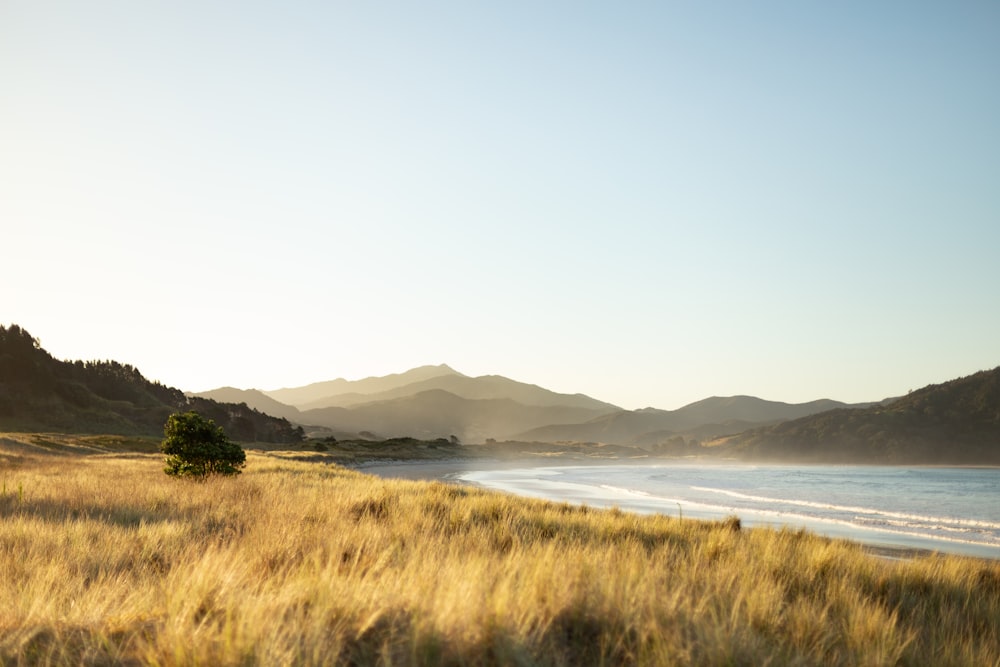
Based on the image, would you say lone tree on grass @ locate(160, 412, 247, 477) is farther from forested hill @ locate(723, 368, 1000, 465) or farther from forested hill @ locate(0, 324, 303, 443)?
forested hill @ locate(723, 368, 1000, 465)

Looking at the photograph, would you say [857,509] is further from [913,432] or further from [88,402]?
[913,432]

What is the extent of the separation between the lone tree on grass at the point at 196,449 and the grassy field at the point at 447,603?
38.2 feet

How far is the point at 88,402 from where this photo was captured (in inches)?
3423

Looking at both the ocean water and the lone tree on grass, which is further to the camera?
the lone tree on grass

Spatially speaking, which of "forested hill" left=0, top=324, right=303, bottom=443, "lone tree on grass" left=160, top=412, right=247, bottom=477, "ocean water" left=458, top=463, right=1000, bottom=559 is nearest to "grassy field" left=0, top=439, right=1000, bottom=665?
"ocean water" left=458, top=463, right=1000, bottom=559

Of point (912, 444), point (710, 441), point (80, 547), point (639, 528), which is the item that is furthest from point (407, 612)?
point (710, 441)

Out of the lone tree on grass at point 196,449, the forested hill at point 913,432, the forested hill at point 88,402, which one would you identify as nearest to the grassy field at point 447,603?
the lone tree on grass at point 196,449

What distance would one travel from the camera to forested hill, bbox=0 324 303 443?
79312 millimetres

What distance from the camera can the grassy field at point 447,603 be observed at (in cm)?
390

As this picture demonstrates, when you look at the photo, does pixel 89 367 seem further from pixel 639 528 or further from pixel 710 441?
pixel 710 441

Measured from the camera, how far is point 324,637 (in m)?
3.82

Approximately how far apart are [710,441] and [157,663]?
15917cm

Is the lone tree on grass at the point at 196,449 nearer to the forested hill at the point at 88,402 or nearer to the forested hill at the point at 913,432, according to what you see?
the forested hill at the point at 88,402

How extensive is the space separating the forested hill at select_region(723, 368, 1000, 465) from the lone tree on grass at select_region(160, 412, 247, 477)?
11037 centimetres
